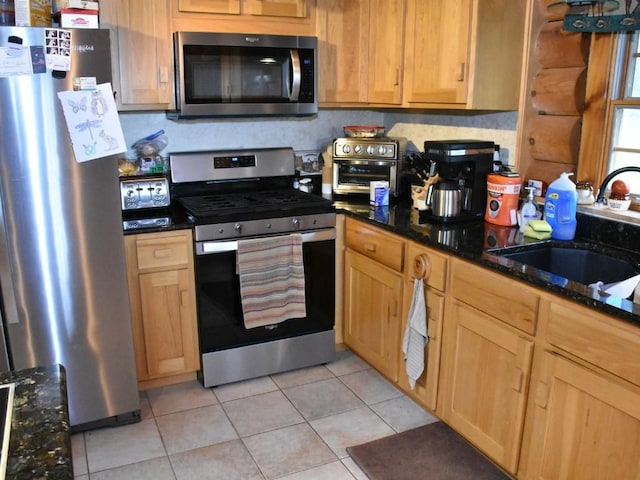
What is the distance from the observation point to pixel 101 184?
231 cm

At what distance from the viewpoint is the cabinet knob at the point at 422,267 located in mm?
2416

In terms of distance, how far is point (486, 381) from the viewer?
2.20m

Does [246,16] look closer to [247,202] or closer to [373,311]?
[247,202]

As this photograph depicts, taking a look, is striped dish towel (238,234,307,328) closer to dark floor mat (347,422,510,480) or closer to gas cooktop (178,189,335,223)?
gas cooktop (178,189,335,223)

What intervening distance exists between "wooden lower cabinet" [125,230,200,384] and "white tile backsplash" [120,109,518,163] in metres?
0.72

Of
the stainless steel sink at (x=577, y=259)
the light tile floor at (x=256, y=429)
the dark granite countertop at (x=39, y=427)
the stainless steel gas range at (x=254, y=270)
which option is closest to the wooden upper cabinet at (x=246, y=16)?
the stainless steel gas range at (x=254, y=270)

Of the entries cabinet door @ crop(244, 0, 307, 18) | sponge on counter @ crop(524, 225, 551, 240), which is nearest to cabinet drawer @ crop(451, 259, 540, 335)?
sponge on counter @ crop(524, 225, 551, 240)

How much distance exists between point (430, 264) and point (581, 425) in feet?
2.78

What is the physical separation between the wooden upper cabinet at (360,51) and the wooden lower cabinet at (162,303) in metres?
1.18

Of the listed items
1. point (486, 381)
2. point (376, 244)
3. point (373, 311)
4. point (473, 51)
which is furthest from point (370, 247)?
point (473, 51)

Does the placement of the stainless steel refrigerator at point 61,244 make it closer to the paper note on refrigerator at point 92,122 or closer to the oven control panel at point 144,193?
the paper note on refrigerator at point 92,122

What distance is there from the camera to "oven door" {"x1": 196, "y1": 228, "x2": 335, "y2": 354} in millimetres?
2779

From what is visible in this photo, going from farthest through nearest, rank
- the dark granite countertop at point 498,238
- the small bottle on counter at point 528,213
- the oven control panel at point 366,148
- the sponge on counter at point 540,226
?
the oven control panel at point 366,148 < the small bottle on counter at point 528,213 < the sponge on counter at point 540,226 < the dark granite countertop at point 498,238

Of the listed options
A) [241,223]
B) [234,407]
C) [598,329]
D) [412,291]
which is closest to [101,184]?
[241,223]
